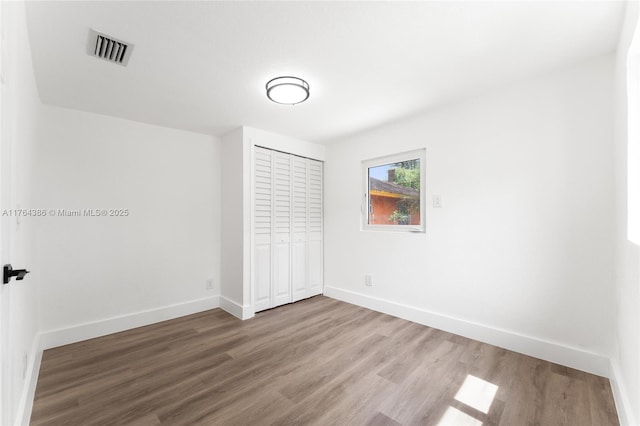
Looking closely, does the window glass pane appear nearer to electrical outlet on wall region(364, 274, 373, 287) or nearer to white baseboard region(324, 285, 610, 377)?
electrical outlet on wall region(364, 274, 373, 287)

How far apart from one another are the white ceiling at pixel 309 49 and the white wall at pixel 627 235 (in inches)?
10.9

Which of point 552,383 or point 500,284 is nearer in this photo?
point 552,383

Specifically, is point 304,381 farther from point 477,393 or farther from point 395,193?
point 395,193

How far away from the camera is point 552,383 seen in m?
1.88

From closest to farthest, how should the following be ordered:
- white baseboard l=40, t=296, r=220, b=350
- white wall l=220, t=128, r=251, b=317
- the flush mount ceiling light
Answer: the flush mount ceiling light < white baseboard l=40, t=296, r=220, b=350 < white wall l=220, t=128, r=251, b=317

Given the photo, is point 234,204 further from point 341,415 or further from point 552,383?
point 552,383

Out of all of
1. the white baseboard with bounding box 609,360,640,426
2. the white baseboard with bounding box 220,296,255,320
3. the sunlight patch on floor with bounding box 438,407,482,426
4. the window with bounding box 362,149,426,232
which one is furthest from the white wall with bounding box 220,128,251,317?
the white baseboard with bounding box 609,360,640,426

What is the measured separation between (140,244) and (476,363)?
3455 mm

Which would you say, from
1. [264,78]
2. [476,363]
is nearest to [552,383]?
[476,363]

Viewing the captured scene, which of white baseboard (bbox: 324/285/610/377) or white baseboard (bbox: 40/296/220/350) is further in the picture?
white baseboard (bbox: 40/296/220/350)

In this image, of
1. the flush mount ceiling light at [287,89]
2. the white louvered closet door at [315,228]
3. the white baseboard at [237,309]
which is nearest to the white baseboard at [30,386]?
the white baseboard at [237,309]

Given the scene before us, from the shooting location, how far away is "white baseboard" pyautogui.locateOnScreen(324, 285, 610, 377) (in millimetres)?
1989

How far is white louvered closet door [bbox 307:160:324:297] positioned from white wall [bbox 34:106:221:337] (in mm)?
1253

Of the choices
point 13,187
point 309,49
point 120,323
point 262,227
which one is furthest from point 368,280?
point 13,187
